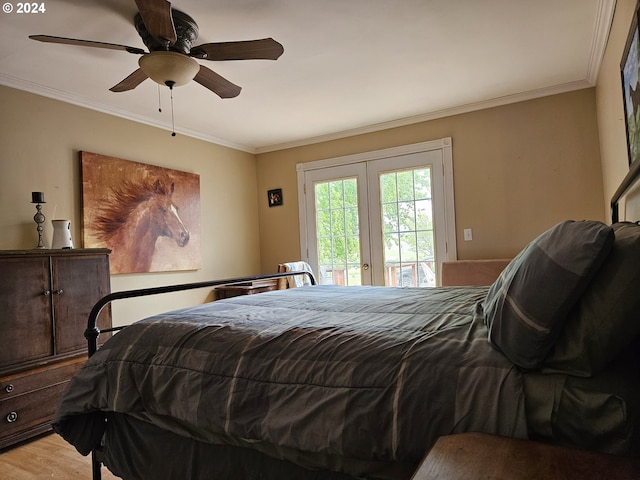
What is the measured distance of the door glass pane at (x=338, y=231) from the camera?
14.5 feet

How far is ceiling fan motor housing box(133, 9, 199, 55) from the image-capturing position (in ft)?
6.82

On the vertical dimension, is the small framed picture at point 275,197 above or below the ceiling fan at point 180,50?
below

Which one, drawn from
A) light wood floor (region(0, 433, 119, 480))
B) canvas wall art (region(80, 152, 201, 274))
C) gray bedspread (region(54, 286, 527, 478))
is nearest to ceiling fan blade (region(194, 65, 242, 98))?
canvas wall art (region(80, 152, 201, 274))

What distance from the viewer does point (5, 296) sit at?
7.79 feet

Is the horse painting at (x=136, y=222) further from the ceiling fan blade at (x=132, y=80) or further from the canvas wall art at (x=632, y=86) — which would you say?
the canvas wall art at (x=632, y=86)

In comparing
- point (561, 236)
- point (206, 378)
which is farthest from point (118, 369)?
point (561, 236)

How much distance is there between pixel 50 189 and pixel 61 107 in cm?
65

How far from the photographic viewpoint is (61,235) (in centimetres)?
283

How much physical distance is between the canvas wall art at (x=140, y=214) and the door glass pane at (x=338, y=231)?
1.37m

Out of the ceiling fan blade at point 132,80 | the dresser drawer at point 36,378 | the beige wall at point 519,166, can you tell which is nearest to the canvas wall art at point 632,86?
the beige wall at point 519,166

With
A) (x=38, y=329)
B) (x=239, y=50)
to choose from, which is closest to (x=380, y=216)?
(x=239, y=50)

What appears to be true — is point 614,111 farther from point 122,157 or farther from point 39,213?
point 39,213

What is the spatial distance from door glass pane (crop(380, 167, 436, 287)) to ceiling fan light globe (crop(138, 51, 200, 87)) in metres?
2.51

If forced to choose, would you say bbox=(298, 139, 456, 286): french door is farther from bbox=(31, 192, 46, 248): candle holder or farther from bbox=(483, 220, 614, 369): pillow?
bbox=(483, 220, 614, 369): pillow
